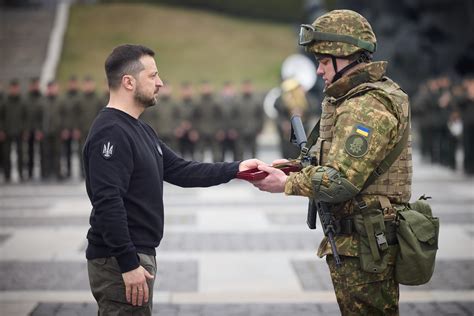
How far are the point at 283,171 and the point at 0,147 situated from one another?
15.1 m

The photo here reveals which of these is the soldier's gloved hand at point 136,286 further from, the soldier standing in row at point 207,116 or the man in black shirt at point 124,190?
the soldier standing in row at point 207,116

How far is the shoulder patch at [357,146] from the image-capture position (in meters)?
3.99

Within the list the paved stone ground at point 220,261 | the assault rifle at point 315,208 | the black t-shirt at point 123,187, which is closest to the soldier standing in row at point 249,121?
the paved stone ground at point 220,261

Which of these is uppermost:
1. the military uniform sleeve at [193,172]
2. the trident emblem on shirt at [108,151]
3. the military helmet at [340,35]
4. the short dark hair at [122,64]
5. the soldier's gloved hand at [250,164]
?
the military helmet at [340,35]

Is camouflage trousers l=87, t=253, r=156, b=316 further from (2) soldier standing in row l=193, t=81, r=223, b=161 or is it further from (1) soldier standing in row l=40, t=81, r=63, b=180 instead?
(2) soldier standing in row l=193, t=81, r=223, b=161

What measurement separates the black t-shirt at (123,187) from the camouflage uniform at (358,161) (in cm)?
64

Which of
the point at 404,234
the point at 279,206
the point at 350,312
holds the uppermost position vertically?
the point at 404,234

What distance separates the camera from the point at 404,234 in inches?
164

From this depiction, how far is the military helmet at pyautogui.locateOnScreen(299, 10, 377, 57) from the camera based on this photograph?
4.15 m

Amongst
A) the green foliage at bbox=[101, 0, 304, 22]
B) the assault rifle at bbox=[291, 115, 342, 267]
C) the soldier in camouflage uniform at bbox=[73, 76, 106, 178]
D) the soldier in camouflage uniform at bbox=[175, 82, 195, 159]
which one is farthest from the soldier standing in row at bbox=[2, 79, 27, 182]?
the green foliage at bbox=[101, 0, 304, 22]

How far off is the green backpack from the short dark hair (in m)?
1.38

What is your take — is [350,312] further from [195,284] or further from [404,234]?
[195,284]

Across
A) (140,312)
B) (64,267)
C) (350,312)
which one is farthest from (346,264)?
(64,267)

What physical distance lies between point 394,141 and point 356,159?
23 centimetres
